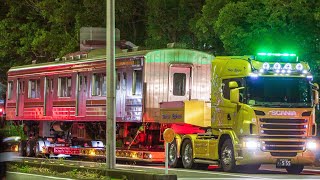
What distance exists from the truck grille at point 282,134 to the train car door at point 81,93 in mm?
11700

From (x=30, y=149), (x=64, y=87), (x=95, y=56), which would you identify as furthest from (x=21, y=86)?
(x=95, y=56)

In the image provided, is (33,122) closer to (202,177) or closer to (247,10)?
(247,10)

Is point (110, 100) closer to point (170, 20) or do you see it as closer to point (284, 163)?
point (284, 163)

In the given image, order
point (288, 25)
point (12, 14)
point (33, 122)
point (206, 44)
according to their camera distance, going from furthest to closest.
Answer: point (12, 14) → point (33, 122) → point (206, 44) → point (288, 25)

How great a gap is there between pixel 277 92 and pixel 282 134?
131 cm

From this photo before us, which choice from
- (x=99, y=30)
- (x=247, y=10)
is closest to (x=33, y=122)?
(x=99, y=30)

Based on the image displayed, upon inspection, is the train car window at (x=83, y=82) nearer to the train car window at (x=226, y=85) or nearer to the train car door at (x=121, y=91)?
the train car door at (x=121, y=91)

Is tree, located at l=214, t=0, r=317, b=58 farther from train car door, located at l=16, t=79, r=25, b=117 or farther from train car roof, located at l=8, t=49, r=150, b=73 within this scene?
train car door, located at l=16, t=79, r=25, b=117

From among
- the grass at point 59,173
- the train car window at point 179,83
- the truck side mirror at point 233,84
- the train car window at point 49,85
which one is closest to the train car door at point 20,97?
the train car window at point 49,85

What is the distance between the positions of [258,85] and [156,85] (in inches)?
277

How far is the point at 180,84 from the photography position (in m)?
33.2

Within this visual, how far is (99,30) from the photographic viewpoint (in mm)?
44375

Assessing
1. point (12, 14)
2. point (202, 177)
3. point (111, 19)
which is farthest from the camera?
point (12, 14)

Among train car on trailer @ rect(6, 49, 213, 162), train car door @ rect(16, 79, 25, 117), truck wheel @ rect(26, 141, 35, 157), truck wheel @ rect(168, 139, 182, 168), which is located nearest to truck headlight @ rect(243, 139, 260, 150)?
truck wheel @ rect(168, 139, 182, 168)
